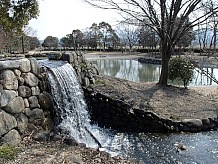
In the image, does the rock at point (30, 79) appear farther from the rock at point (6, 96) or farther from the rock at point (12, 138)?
the rock at point (12, 138)

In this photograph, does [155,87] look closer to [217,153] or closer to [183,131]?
[183,131]

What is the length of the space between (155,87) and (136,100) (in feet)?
7.04

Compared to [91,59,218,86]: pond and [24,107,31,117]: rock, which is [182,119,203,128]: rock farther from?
[24,107,31,117]: rock

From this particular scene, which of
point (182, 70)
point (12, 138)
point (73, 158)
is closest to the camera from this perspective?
point (73, 158)

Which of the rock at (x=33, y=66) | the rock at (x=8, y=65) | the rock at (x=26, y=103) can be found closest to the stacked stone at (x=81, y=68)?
the rock at (x=33, y=66)

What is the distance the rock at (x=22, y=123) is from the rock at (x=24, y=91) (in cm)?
44

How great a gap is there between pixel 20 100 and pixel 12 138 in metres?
0.92

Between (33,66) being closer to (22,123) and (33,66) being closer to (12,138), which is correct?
(22,123)

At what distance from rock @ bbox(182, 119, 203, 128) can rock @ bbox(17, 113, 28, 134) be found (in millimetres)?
3975

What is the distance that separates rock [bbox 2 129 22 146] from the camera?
15.3 feet

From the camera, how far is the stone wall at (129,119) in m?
7.07

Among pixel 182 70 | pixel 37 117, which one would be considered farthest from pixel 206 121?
pixel 37 117

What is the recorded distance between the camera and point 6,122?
4820mm

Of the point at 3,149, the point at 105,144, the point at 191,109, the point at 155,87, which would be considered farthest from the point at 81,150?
the point at 155,87
